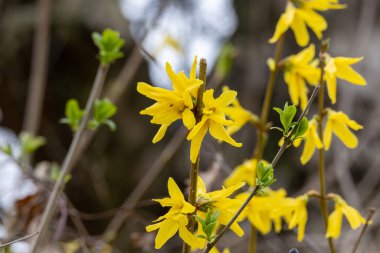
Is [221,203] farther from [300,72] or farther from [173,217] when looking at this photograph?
[300,72]

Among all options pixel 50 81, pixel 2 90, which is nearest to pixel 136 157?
pixel 50 81

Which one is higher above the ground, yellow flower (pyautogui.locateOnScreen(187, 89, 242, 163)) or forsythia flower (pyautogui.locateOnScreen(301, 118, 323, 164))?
yellow flower (pyautogui.locateOnScreen(187, 89, 242, 163))

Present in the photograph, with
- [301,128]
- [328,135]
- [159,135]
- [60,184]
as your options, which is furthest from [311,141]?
[60,184]

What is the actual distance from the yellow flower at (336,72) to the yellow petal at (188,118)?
323mm

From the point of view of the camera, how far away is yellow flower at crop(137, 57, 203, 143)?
1.89ft

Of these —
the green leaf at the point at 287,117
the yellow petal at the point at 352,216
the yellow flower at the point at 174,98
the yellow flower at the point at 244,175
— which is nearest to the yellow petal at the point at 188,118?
the yellow flower at the point at 174,98

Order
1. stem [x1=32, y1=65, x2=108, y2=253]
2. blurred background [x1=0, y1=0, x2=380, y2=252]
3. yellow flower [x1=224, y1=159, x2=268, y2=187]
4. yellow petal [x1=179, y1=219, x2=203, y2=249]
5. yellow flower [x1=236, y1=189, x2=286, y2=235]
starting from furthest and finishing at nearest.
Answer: blurred background [x1=0, y1=0, x2=380, y2=252], yellow flower [x1=224, y1=159, x2=268, y2=187], yellow flower [x1=236, y1=189, x2=286, y2=235], stem [x1=32, y1=65, x2=108, y2=253], yellow petal [x1=179, y1=219, x2=203, y2=249]

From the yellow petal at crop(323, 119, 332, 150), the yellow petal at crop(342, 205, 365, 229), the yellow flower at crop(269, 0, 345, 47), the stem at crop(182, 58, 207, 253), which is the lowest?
the yellow petal at crop(342, 205, 365, 229)

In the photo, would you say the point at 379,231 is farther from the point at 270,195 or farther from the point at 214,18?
the point at 270,195

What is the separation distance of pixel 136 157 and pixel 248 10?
3.97ft

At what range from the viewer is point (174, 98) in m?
0.59

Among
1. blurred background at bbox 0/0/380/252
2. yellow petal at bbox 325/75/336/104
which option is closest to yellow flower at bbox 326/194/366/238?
yellow petal at bbox 325/75/336/104

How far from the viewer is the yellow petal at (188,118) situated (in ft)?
1.88

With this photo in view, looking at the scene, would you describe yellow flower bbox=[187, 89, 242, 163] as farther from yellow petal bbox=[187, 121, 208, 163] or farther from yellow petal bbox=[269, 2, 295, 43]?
yellow petal bbox=[269, 2, 295, 43]
